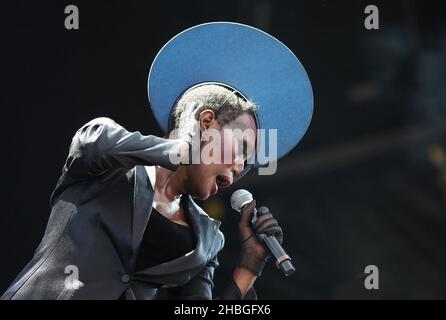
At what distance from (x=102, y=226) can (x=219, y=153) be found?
307 mm

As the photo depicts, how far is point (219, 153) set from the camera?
1.68 meters

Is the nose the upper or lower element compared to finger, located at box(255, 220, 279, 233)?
upper

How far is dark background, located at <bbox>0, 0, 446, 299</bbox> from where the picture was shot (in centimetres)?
200

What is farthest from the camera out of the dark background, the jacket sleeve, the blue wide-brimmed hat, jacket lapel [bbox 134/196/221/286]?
the dark background

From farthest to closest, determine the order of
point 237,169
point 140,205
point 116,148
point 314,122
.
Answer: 1. point 314,122
2. point 237,169
3. point 140,205
4. point 116,148

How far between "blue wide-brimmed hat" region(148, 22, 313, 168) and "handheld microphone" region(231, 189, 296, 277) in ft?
0.57

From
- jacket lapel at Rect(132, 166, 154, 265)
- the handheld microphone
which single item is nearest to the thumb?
the handheld microphone

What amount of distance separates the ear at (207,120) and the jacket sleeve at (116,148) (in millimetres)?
183

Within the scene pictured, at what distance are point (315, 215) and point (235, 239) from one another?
312 mm

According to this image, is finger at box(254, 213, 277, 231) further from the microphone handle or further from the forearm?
the forearm

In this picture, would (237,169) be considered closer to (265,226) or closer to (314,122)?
(265,226)

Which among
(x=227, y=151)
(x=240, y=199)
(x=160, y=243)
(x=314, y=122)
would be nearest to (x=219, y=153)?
(x=227, y=151)

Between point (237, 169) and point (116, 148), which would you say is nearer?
point (116, 148)

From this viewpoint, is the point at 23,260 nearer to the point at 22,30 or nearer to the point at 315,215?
the point at 22,30
